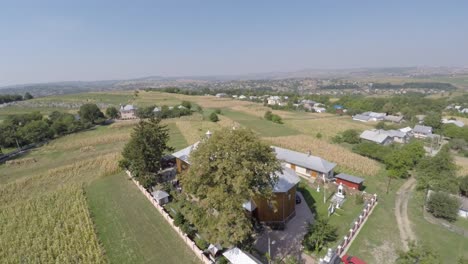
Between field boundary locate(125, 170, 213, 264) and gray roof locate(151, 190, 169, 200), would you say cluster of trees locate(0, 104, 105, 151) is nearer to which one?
field boundary locate(125, 170, 213, 264)

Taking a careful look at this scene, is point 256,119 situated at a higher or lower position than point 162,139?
lower

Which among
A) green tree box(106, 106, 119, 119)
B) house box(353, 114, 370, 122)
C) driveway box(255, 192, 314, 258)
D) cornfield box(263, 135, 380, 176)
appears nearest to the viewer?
driveway box(255, 192, 314, 258)

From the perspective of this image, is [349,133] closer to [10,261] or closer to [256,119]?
[256,119]

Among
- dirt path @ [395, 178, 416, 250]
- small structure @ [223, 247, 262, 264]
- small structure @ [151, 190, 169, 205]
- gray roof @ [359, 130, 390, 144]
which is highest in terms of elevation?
small structure @ [223, 247, 262, 264]

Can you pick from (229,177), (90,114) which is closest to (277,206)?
(229,177)

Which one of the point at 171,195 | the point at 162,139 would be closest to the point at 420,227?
the point at 171,195

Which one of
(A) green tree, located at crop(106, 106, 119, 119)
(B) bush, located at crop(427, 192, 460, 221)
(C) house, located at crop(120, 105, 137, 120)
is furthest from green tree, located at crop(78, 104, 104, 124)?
(B) bush, located at crop(427, 192, 460, 221)

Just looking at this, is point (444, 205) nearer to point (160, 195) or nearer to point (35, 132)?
point (160, 195)
